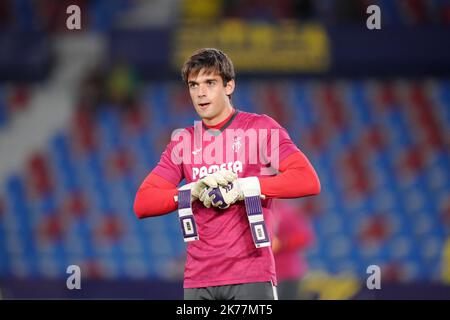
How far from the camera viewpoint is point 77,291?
8453 mm

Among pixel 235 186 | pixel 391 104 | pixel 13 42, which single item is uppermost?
pixel 13 42

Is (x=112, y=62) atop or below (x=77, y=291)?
atop

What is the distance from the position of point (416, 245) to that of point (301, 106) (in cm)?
268

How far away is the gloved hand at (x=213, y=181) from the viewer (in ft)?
13.5

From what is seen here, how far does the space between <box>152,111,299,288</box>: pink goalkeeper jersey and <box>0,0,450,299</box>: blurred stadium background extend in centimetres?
680

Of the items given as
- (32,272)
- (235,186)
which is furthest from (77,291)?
(235,186)

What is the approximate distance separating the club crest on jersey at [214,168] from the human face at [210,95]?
231 mm

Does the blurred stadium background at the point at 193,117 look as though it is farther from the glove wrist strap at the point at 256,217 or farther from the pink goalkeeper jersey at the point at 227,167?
the glove wrist strap at the point at 256,217

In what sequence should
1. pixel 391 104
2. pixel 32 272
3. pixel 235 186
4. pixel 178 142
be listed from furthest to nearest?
1. pixel 391 104
2. pixel 32 272
3. pixel 178 142
4. pixel 235 186

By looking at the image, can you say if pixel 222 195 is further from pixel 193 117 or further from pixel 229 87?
pixel 193 117

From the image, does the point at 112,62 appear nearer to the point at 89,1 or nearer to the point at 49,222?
the point at 89,1

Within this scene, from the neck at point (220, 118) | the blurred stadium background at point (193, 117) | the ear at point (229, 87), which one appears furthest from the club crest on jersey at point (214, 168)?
the blurred stadium background at point (193, 117)

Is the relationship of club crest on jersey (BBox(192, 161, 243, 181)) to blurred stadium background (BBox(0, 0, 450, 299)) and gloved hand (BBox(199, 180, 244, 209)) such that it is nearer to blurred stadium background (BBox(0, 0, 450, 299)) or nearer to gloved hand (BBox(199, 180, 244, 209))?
gloved hand (BBox(199, 180, 244, 209))

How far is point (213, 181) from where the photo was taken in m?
4.12
